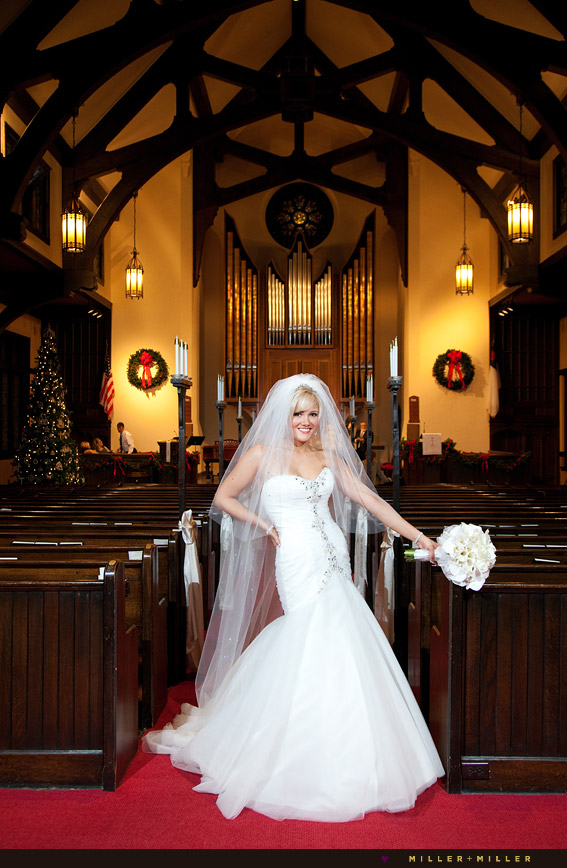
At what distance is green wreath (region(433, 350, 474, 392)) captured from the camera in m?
Result: 13.2

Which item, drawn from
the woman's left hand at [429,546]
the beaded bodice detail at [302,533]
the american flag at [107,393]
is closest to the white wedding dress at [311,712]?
the beaded bodice detail at [302,533]

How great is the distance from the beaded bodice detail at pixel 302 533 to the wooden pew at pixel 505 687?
544 millimetres

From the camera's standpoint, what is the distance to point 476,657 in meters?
2.70

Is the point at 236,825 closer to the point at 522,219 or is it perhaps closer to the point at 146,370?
the point at 522,219

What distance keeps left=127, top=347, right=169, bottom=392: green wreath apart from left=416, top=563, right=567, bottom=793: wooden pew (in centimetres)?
1139

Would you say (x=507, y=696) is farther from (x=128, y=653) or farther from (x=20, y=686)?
(x=20, y=686)

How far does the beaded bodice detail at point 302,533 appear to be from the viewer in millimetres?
2971

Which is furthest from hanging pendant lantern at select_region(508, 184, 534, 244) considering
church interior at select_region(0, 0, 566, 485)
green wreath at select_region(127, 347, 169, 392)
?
green wreath at select_region(127, 347, 169, 392)

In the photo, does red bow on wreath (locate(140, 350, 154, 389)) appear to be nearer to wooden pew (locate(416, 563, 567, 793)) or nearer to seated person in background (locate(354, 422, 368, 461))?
seated person in background (locate(354, 422, 368, 461))

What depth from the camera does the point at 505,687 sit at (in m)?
2.69

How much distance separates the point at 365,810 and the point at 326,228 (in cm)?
1589

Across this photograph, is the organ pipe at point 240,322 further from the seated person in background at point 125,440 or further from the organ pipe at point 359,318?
the seated person in background at point 125,440

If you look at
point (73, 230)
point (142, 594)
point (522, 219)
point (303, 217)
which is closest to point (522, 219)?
point (522, 219)

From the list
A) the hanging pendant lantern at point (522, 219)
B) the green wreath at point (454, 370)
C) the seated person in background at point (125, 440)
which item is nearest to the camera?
the hanging pendant lantern at point (522, 219)
